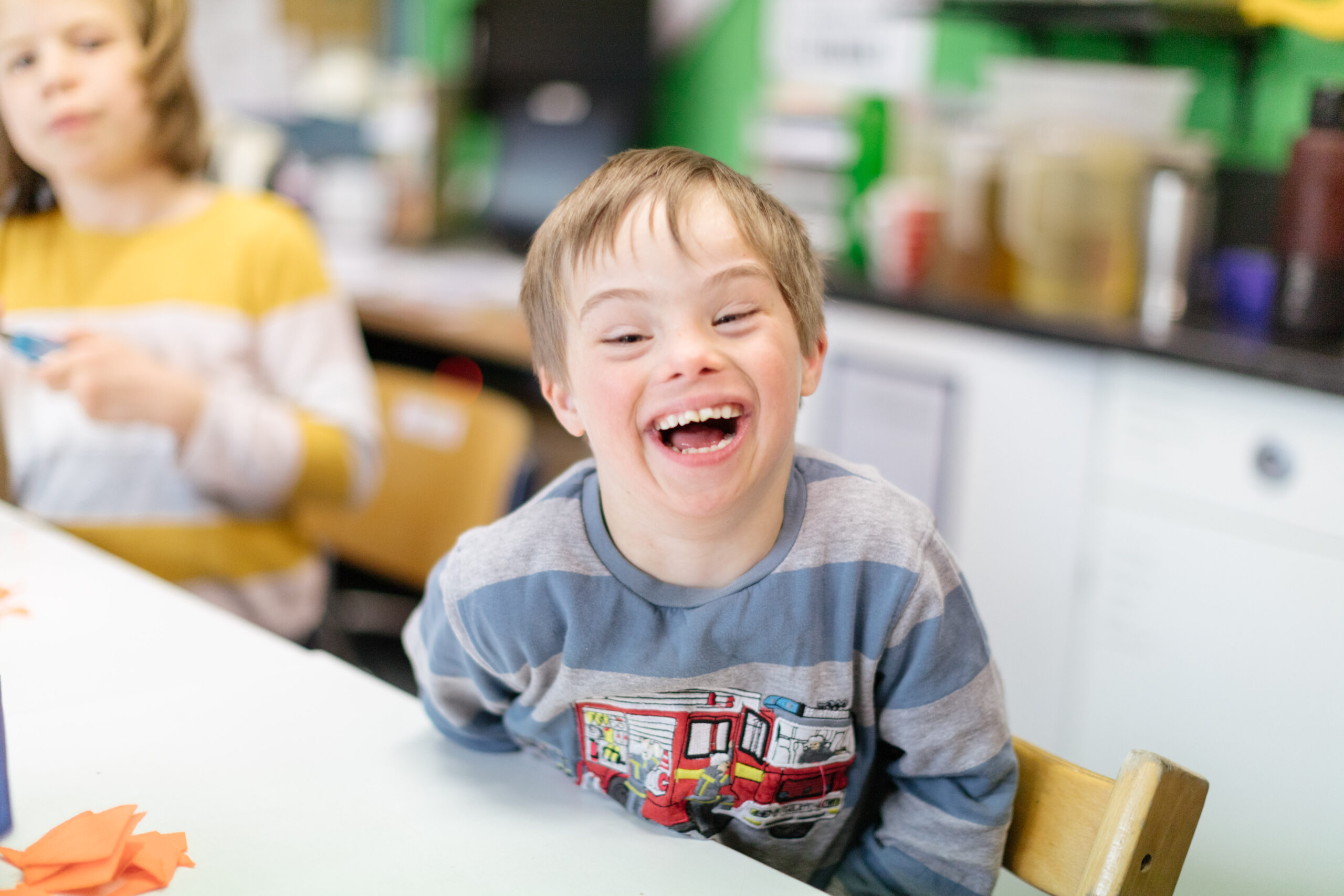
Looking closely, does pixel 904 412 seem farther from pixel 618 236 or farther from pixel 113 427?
pixel 618 236

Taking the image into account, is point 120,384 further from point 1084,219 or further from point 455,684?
point 1084,219

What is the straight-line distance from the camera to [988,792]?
702 mm

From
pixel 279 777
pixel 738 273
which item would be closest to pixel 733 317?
pixel 738 273

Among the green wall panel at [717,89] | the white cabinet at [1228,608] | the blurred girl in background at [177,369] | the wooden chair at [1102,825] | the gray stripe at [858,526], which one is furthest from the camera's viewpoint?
the green wall panel at [717,89]

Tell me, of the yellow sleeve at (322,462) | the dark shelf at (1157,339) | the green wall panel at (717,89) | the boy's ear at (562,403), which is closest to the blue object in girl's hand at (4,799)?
the boy's ear at (562,403)

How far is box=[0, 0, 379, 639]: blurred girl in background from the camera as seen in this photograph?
108cm

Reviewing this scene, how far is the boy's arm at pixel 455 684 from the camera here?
745 millimetres

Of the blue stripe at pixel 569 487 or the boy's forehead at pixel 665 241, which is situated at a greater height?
the boy's forehead at pixel 665 241

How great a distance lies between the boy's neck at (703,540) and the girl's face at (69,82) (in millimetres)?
540

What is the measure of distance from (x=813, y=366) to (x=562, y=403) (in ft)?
0.50

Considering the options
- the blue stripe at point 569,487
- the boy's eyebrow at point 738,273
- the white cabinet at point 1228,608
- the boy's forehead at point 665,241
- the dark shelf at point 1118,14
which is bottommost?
the white cabinet at point 1228,608

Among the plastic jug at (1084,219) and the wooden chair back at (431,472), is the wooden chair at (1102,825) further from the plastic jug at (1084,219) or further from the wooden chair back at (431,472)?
the plastic jug at (1084,219)

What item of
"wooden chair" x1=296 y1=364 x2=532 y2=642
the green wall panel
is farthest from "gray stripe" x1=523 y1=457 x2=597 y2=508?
the green wall panel

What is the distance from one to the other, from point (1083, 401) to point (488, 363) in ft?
3.41
